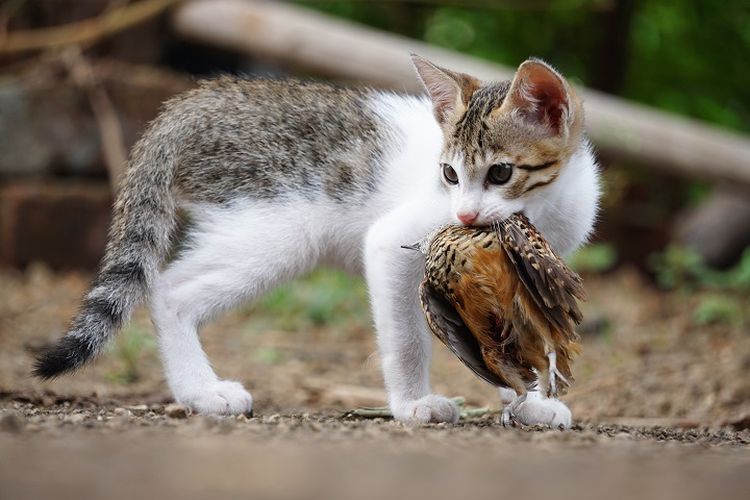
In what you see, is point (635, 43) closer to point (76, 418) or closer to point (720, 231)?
point (720, 231)

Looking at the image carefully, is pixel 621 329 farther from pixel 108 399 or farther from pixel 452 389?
pixel 108 399

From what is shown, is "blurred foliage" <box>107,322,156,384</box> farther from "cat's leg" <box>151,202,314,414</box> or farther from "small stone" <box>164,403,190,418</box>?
"small stone" <box>164,403,190,418</box>

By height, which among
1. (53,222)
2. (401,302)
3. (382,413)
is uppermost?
(401,302)

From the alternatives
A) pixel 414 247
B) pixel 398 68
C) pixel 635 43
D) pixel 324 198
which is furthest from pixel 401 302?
pixel 635 43

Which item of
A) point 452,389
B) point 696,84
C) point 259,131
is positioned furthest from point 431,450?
point 696,84

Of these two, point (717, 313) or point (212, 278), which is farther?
point (717, 313)

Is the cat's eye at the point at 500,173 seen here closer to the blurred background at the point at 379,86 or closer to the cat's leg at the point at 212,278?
the cat's leg at the point at 212,278
